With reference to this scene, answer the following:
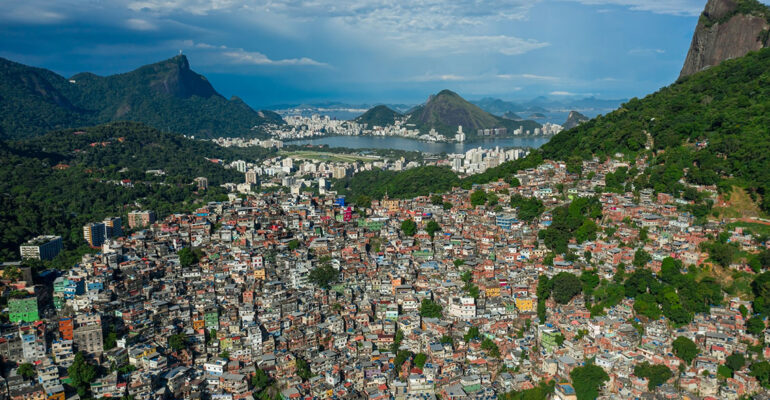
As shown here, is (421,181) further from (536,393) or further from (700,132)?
(536,393)

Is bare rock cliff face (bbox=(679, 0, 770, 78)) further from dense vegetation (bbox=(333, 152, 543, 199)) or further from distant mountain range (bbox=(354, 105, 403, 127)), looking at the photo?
distant mountain range (bbox=(354, 105, 403, 127))

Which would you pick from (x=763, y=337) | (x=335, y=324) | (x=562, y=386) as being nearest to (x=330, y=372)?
(x=335, y=324)

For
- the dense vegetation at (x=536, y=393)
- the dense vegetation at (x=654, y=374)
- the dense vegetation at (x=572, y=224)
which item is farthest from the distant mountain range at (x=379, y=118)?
the dense vegetation at (x=654, y=374)

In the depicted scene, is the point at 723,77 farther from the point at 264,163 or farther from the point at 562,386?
the point at 264,163

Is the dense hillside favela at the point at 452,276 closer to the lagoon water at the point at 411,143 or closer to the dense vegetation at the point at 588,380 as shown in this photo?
the dense vegetation at the point at 588,380

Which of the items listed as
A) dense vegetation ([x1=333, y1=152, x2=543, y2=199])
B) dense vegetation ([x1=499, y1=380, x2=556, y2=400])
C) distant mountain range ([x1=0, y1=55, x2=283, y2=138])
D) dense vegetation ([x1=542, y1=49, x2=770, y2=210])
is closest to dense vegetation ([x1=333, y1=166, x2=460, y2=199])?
dense vegetation ([x1=333, y1=152, x2=543, y2=199])

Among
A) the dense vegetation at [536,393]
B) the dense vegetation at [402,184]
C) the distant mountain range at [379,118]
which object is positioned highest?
the distant mountain range at [379,118]
